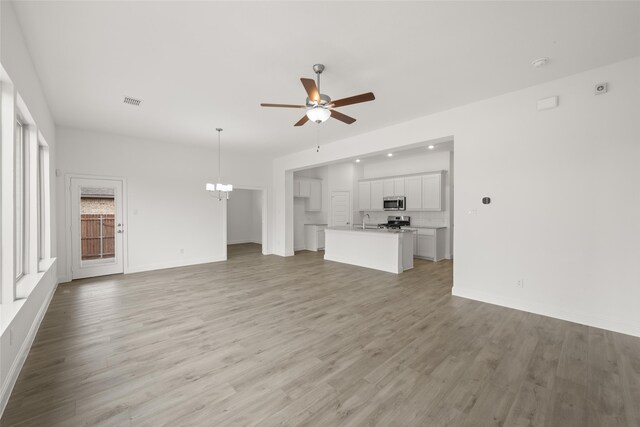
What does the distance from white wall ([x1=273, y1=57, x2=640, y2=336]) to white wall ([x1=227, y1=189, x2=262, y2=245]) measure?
8118 mm

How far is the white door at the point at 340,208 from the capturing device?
30.5ft

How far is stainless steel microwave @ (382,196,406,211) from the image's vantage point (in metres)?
8.09

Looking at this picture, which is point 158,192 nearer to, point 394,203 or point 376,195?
point 376,195

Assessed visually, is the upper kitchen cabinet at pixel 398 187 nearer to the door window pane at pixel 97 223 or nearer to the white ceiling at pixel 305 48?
the white ceiling at pixel 305 48

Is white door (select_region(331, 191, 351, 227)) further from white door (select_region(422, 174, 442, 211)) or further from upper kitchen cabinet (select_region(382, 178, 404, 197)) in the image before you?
white door (select_region(422, 174, 442, 211))

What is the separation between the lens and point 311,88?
Result: 2.66 m

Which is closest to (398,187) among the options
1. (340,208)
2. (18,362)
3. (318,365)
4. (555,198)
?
(340,208)

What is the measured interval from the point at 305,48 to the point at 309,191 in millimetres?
6704

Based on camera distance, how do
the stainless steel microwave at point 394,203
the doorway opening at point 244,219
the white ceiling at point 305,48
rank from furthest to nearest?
the doorway opening at point 244,219 → the stainless steel microwave at point 394,203 → the white ceiling at point 305,48

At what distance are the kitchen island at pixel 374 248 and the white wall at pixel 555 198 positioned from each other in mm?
1674

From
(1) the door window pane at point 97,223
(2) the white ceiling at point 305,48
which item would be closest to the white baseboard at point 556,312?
(2) the white ceiling at point 305,48

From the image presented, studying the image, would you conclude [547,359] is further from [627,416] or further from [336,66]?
[336,66]

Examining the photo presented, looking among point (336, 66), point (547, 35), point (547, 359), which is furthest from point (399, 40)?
point (547, 359)

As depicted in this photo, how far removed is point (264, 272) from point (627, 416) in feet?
17.4
